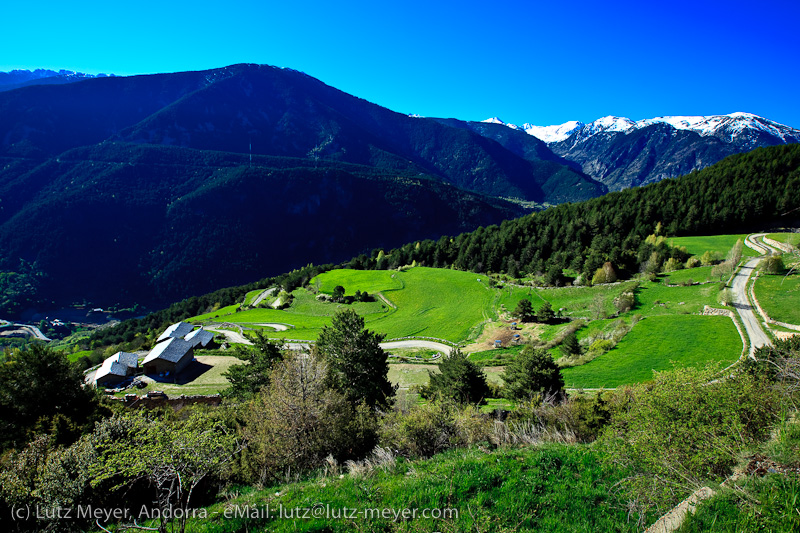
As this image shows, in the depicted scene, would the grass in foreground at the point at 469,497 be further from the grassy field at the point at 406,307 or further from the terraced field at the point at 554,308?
the grassy field at the point at 406,307

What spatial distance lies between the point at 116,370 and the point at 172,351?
19.1 feet

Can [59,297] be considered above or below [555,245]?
below

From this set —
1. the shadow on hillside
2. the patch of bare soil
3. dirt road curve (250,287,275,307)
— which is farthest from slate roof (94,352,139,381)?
dirt road curve (250,287,275,307)

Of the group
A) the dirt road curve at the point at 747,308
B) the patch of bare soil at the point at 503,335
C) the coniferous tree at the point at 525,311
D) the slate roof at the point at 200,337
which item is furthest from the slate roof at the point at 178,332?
the dirt road curve at the point at 747,308

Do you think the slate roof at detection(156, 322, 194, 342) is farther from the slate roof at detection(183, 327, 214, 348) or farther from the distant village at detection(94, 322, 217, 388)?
the distant village at detection(94, 322, 217, 388)

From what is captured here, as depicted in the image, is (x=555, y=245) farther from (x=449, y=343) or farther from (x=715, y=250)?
(x=449, y=343)

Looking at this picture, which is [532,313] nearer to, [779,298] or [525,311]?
[525,311]

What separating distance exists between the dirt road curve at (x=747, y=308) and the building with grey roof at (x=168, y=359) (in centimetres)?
5205

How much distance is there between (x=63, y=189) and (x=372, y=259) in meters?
208

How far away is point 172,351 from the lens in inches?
1569

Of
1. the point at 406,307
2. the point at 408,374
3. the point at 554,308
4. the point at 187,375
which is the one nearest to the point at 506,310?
the point at 554,308

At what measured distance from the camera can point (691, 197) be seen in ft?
239

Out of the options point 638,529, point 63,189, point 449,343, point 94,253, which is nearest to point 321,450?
point 638,529

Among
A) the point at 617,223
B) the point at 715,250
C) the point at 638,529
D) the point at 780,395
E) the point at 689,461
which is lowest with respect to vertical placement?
the point at 638,529
